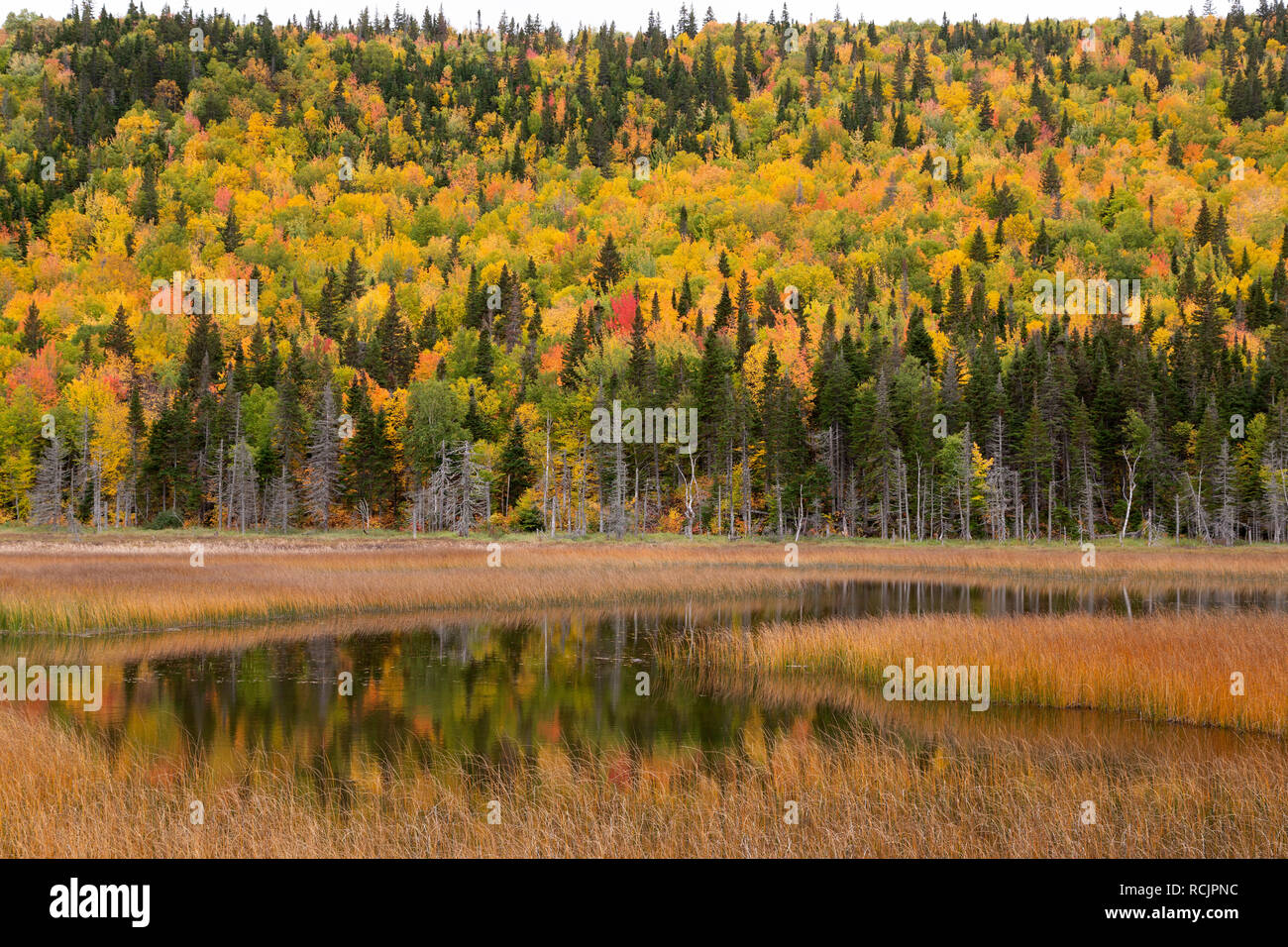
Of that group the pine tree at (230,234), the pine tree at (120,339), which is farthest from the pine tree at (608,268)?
the pine tree at (120,339)

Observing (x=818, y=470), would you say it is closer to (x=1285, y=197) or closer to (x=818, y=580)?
(x=818, y=580)

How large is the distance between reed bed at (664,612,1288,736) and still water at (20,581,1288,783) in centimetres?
74

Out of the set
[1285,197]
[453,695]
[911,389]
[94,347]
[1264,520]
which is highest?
[1285,197]

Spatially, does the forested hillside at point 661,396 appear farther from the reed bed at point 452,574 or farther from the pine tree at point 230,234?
the reed bed at point 452,574

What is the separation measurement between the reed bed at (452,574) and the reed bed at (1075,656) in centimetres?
1289

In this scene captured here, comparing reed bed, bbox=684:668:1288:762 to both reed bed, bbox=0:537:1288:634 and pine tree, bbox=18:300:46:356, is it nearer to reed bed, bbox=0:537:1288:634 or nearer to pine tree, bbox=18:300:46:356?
reed bed, bbox=0:537:1288:634

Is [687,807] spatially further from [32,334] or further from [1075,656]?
[32,334]

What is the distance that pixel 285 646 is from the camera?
995 inches

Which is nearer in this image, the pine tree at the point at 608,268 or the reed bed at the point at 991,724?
the reed bed at the point at 991,724

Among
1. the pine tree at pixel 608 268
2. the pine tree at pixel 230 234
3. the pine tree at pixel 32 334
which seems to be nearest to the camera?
the pine tree at pixel 32 334

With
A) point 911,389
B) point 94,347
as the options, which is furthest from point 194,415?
point 911,389

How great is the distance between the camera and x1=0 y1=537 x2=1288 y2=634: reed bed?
28.9m

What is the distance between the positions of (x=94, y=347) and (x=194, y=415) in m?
34.3

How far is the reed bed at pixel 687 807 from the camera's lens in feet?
32.0
